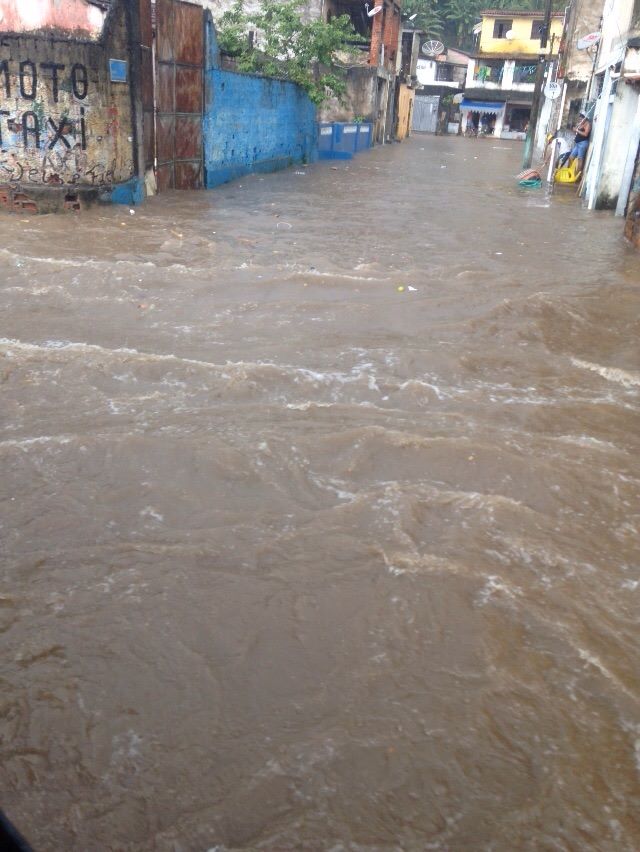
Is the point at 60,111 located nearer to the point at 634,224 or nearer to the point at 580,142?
the point at 634,224

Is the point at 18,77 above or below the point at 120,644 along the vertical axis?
above

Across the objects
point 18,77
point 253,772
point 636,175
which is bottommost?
point 253,772

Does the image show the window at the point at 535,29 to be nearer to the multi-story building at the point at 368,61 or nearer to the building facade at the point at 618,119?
the multi-story building at the point at 368,61

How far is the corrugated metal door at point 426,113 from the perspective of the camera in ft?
190

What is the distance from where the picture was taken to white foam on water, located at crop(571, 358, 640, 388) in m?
5.95

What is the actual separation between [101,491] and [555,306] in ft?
17.3

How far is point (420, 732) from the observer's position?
2727mm

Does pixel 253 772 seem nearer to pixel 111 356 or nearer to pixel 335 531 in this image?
pixel 335 531

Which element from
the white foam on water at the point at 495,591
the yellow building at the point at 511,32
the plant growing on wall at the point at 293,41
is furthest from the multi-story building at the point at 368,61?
the white foam on water at the point at 495,591

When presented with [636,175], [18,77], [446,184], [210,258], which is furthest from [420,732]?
[446,184]

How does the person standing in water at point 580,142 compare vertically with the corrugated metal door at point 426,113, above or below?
below

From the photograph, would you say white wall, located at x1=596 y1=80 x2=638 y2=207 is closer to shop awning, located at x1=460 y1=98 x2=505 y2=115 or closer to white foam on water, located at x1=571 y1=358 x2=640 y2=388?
white foam on water, located at x1=571 y1=358 x2=640 y2=388

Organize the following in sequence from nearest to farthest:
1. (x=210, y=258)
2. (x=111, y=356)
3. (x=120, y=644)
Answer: (x=120, y=644), (x=111, y=356), (x=210, y=258)

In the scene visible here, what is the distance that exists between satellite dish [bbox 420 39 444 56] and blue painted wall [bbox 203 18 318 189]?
4156cm
